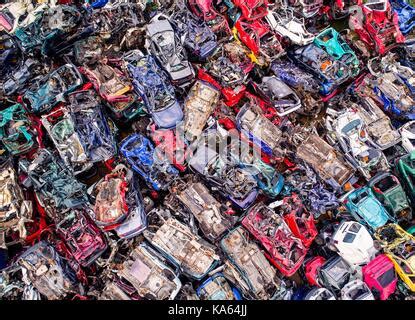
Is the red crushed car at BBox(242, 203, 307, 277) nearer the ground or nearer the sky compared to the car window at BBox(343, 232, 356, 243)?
nearer the ground

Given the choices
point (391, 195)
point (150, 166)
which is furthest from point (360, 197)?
point (150, 166)

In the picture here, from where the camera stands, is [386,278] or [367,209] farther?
[367,209]

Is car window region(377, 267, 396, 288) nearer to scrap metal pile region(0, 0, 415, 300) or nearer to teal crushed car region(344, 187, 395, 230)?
scrap metal pile region(0, 0, 415, 300)

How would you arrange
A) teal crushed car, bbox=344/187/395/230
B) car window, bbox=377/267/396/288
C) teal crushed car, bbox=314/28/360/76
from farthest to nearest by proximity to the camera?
1. teal crushed car, bbox=314/28/360/76
2. teal crushed car, bbox=344/187/395/230
3. car window, bbox=377/267/396/288

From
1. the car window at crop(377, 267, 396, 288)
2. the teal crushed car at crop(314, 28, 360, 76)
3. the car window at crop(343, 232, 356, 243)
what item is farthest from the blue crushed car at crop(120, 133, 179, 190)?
the car window at crop(377, 267, 396, 288)

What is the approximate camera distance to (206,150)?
12.2 m

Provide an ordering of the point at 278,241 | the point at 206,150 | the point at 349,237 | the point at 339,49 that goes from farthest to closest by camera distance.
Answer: the point at 339,49
the point at 206,150
the point at 278,241
the point at 349,237

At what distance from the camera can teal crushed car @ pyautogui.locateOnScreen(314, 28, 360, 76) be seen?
13117mm

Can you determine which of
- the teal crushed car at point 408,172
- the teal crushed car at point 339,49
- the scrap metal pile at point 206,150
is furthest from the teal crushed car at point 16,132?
the teal crushed car at point 408,172

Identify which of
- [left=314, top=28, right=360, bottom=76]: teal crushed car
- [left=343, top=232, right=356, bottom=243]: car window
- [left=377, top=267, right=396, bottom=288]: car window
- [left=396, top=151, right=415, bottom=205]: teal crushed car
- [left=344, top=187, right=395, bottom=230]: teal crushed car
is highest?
[left=314, top=28, right=360, bottom=76]: teal crushed car

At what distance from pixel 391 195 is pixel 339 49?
4029mm

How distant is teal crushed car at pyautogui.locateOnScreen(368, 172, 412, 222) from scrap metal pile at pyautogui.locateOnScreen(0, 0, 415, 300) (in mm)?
→ 34

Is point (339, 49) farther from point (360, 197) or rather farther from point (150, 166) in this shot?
point (150, 166)
